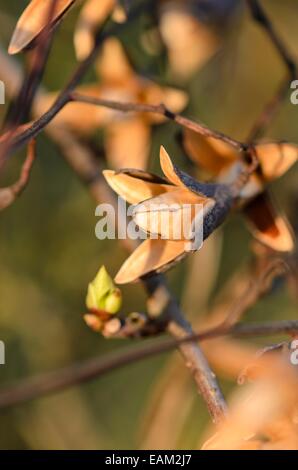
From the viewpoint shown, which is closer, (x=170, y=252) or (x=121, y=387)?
(x=170, y=252)

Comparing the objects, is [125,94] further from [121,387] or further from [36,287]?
[121,387]

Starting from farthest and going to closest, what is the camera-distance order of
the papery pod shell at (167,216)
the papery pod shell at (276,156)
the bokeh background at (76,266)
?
the bokeh background at (76,266) → the papery pod shell at (276,156) → the papery pod shell at (167,216)

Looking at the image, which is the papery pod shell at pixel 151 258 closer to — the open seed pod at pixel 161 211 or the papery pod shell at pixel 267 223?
the open seed pod at pixel 161 211

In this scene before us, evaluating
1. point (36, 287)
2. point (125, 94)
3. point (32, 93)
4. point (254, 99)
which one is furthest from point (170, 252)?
point (254, 99)

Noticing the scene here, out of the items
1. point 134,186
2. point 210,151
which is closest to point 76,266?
point 210,151

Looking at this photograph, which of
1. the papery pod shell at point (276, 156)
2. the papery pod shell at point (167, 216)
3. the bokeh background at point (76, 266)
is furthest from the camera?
the bokeh background at point (76, 266)

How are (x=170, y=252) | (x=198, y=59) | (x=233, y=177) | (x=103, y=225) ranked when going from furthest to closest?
(x=198, y=59) → (x=103, y=225) → (x=233, y=177) → (x=170, y=252)

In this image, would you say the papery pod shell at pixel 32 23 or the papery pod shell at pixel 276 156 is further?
the papery pod shell at pixel 276 156

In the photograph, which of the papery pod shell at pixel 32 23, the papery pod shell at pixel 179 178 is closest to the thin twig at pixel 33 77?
the papery pod shell at pixel 32 23
